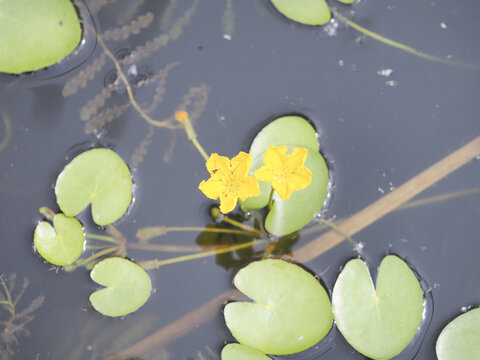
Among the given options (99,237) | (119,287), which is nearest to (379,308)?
(119,287)

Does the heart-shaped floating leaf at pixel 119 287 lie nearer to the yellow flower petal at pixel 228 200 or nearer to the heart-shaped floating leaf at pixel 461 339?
the yellow flower petal at pixel 228 200

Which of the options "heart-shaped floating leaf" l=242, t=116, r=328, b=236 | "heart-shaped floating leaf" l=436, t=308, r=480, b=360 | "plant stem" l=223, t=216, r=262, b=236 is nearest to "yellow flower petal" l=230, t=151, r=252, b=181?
"heart-shaped floating leaf" l=242, t=116, r=328, b=236

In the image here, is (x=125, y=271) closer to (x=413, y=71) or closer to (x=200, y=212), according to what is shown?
(x=200, y=212)

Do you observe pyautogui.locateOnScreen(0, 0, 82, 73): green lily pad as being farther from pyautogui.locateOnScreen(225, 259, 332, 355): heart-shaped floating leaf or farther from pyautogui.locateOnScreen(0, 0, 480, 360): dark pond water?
pyautogui.locateOnScreen(225, 259, 332, 355): heart-shaped floating leaf

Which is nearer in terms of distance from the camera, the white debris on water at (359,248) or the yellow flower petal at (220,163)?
the yellow flower petal at (220,163)

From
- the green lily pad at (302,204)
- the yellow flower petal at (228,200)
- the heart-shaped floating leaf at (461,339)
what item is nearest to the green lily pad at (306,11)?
the green lily pad at (302,204)

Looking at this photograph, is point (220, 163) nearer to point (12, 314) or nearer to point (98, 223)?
point (98, 223)

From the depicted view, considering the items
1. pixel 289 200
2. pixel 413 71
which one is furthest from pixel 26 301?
pixel 413 71
